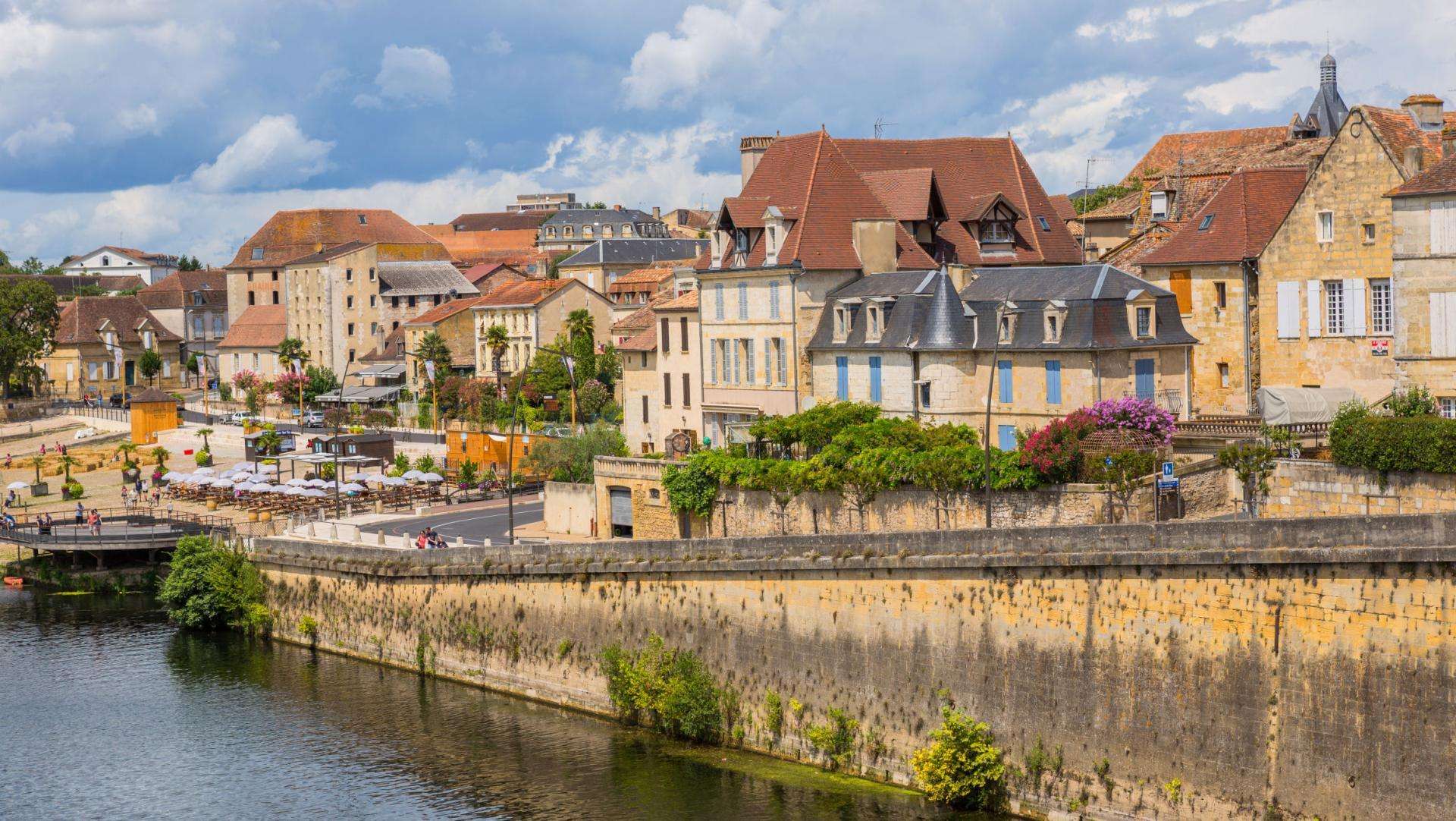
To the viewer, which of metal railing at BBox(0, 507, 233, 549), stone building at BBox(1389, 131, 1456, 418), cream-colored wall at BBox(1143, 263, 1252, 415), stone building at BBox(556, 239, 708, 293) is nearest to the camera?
stone building at BBox(1389, 131, 1456, 418)

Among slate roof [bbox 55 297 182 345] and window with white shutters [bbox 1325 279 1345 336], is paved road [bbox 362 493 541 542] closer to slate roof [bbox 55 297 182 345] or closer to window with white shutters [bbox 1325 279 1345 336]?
window with white shutters [bbox 1325 279 1345 336]

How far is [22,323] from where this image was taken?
117 meters

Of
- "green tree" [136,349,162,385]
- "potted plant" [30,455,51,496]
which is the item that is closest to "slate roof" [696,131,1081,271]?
"potted plant" [30,455,51,496]

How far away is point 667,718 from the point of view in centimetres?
3928

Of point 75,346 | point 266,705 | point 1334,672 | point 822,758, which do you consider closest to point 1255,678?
point 1334,672

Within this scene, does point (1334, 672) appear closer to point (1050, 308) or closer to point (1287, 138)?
point (1050, 308)

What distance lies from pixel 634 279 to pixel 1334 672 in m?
73.3

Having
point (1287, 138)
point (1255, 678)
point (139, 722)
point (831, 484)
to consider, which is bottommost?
point (139, 722)

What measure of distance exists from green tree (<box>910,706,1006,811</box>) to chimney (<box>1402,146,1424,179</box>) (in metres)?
19.6

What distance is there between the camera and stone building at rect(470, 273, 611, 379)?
308 feet

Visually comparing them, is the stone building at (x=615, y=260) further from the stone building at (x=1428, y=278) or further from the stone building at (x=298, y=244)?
the stone building at (x=1428, y=278)

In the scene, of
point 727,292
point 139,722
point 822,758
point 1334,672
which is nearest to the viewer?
point 1334,672

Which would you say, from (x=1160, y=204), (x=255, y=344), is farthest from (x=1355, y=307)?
(x=255, y=344)

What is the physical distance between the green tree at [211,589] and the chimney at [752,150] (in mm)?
22813
